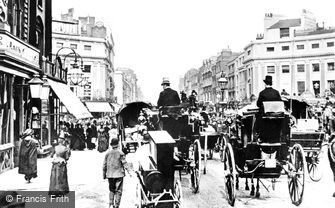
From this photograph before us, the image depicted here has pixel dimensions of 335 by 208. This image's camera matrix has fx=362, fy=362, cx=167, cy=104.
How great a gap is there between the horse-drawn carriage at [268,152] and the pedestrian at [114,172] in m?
2.32

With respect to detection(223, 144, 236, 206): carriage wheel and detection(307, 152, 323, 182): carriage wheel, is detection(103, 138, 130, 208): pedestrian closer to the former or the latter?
detection(223, 144, 236, 206): carriage wheel

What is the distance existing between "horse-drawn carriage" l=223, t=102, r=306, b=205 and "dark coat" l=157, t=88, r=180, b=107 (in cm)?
247

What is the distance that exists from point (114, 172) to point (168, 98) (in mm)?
3391

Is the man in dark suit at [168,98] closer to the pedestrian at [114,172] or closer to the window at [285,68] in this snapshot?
the pedestrian at [114,172]

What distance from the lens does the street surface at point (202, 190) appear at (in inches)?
318

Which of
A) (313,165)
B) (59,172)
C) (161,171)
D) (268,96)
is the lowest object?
(313,165)

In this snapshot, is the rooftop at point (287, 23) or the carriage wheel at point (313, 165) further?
the rooftop at point (287, 23)

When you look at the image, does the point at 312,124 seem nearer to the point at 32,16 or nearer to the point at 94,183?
the point at 94,183

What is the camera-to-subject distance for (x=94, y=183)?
10.7 m

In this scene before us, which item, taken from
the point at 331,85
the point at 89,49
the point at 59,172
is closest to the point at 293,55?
the point at 331,85

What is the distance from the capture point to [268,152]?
7691 millimetres

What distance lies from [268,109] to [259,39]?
51778mm

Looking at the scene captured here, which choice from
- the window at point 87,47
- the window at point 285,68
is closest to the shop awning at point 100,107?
the window at point 87,47

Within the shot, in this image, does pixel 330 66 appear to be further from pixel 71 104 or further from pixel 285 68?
pixel 71 104
